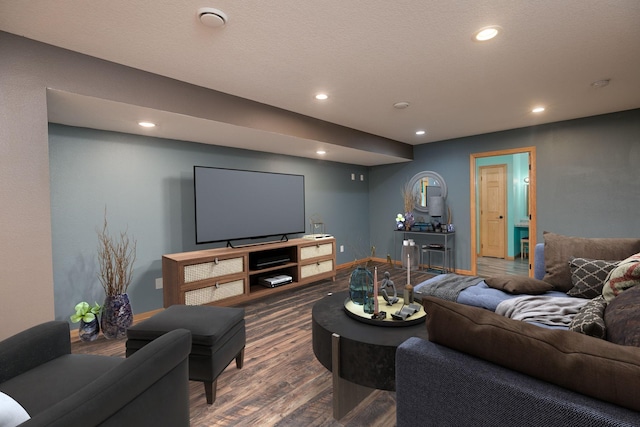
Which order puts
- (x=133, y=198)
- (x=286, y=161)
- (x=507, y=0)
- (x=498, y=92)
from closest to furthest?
(x=507, y=0) < (x=498, y=92) < (x=133, y=198) < (x=286, y=161)

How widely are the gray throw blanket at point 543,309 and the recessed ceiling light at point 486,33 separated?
1.80 metres

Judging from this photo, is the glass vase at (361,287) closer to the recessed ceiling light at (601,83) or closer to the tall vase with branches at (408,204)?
the recessed ceiling light at (601,83)

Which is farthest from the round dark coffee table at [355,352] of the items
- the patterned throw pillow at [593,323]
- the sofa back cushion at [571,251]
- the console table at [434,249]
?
the console table at [434,249]

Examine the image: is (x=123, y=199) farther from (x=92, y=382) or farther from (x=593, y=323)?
(x=593, y=323)

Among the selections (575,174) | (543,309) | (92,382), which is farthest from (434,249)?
(92,382)

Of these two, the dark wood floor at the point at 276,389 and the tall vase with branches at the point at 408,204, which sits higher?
the tall vase with branches at the point at 408,204

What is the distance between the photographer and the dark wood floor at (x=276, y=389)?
1.68 m

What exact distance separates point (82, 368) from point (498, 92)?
3.76m

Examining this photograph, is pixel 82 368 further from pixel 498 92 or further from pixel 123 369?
pixel 498 92

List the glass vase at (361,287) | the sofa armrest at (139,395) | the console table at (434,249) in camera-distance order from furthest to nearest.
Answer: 1. the console table at (434,249)
2. the glass vase at (361,287)
3. the sofa armrest at (139,395)

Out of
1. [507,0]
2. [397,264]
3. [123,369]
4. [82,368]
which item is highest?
[507,0]

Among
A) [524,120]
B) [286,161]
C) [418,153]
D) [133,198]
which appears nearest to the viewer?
[133,198]

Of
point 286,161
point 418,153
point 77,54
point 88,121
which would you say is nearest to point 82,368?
point 77,54

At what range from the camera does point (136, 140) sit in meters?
3.23
